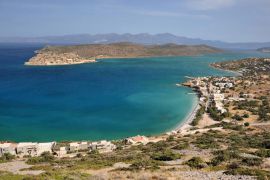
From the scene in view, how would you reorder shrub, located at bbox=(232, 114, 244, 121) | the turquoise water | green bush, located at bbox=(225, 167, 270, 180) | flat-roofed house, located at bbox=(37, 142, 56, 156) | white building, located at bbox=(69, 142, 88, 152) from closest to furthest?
1. green bush, located at bbox=(225, 167, 270, 180)
2. flat-roofed house, located at bbox=(37, 142, 56, 156)
3. white building, located at bbox=(69, 142, 88, 152)
4. the turquoise water
5. shrub, located at bbox=(232, 114, 244, 121)

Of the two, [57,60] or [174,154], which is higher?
[57,60]

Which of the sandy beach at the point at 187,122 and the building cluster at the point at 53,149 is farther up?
the building cluster at the point at 53,149

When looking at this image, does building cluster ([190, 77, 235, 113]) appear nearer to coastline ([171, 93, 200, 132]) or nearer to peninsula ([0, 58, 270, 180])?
peninsula ([0, 58, 270, 180])

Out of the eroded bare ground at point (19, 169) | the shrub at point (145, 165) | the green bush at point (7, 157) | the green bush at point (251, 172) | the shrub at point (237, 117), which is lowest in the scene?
the shrub at point (237, 117)

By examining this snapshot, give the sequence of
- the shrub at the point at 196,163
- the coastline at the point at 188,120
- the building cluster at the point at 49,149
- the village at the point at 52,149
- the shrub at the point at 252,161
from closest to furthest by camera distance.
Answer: the shrub at the point at 252,161, the shrub at the point at 196,163, the village at the point at 52,149, the building cluster at the point at 49,149, the coastline at the point at 188,120

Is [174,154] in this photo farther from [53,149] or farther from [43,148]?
[43,148]

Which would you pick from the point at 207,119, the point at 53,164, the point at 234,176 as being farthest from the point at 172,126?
the point at 234,176

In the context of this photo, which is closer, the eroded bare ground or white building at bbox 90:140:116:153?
the eroded bare ground

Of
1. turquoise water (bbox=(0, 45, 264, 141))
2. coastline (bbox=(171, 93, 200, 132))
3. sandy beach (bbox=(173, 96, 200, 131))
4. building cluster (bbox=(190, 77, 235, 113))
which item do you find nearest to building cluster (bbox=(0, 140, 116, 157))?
turquoise water (bbox=(0, 45, 264, 141))

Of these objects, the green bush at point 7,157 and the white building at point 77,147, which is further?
the white building at point 77,147

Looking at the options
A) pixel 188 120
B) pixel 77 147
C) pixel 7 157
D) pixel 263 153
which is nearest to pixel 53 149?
pixel 77 147

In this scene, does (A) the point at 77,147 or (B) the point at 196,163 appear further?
(A) the point at 77,147

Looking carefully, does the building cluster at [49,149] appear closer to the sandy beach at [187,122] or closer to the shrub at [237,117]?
the sandy beach at [187,122]

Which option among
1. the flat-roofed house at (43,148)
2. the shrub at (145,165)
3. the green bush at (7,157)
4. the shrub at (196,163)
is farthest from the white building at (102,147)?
the shrub at (196,163)
